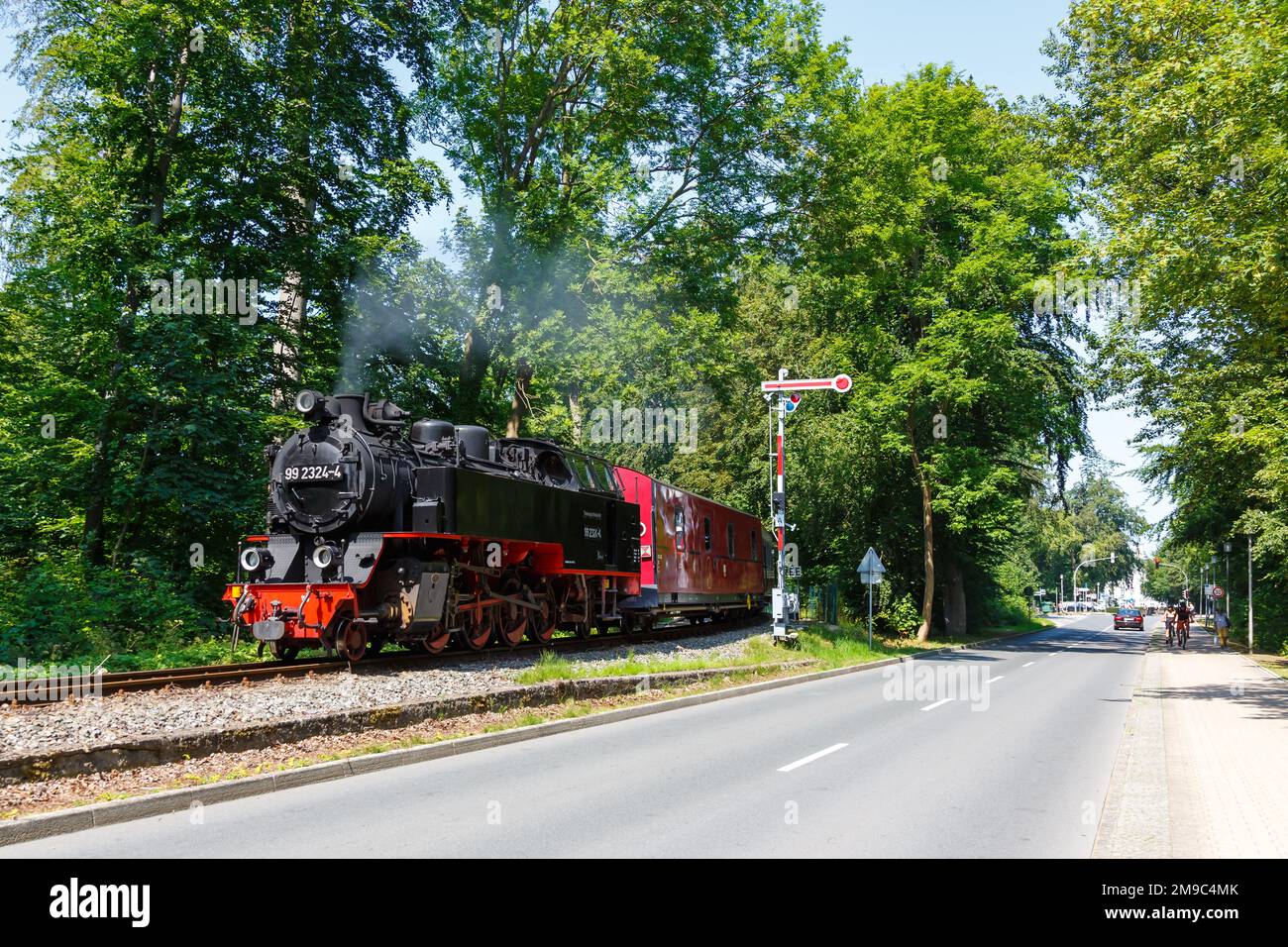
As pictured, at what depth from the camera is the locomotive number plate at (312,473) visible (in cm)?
1335

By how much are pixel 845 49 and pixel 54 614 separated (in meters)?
24.0

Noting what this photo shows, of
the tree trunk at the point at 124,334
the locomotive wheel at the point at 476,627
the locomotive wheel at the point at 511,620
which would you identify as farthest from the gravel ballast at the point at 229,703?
the tree trunk at the point at 124,334

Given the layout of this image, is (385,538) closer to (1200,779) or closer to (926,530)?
(1200,779)

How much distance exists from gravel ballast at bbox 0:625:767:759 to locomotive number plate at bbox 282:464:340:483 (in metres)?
2.87

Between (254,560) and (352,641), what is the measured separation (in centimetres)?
189

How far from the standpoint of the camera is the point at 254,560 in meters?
13.4

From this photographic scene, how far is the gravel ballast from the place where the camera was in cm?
726

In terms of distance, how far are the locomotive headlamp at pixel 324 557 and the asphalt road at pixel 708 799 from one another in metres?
4.52

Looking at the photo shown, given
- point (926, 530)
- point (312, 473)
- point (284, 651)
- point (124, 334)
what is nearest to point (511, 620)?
point (284, 651)

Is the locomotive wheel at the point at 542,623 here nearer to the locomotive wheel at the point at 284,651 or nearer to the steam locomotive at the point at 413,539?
the steam locomotive at the point at 413,539

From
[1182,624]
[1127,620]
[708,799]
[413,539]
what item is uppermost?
[413,539]

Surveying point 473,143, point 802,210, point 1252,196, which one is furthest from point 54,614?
Result: point 802,210

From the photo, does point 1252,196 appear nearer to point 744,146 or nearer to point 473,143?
point 744,146

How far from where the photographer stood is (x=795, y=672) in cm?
1866
